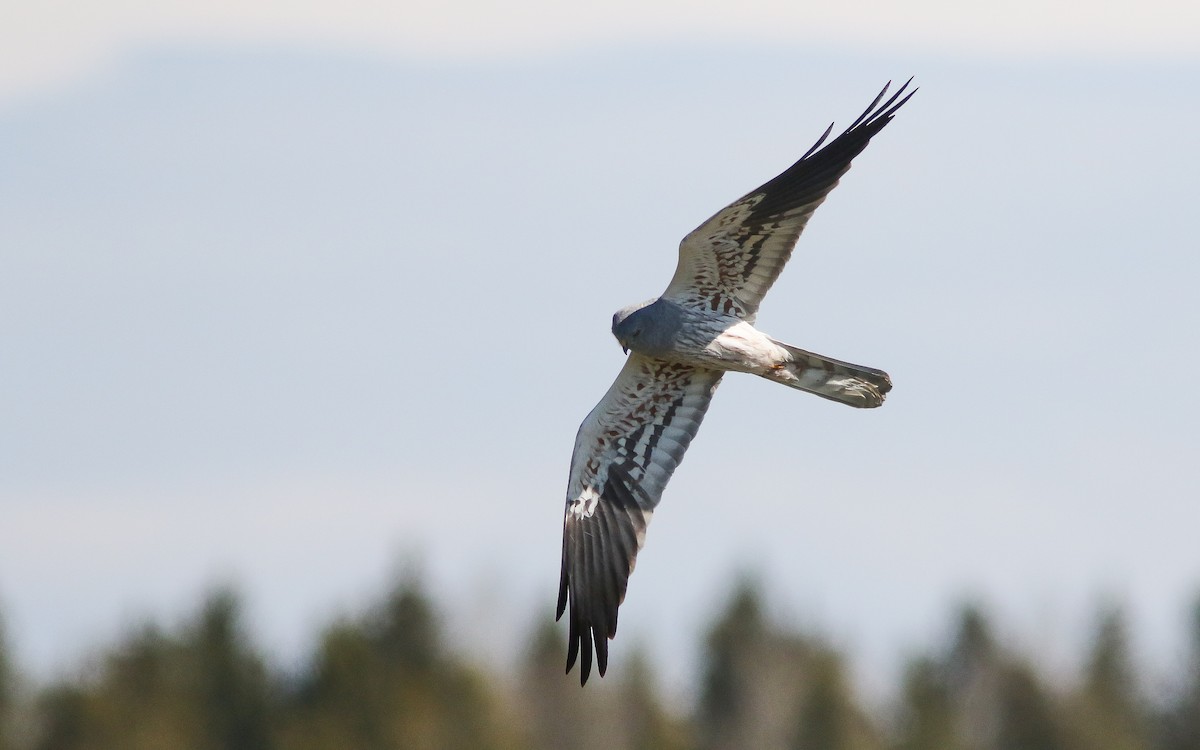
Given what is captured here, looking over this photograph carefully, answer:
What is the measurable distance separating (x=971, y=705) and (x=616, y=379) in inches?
1655

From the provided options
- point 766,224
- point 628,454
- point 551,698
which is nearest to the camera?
point 766,224

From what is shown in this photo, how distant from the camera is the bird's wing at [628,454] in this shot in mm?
15188

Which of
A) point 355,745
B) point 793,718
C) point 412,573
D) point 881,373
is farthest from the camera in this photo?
point 793,718

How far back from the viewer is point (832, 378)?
15.1 metres

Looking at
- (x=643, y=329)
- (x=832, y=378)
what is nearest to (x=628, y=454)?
(x=643, y=329)

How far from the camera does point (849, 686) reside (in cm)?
4609

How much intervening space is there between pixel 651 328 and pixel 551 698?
38.1m

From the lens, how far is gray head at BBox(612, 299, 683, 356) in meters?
14.8

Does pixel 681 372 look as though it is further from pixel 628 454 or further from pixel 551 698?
pixel 551 698

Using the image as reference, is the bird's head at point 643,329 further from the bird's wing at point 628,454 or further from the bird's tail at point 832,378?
the bird's tail at point 832,378

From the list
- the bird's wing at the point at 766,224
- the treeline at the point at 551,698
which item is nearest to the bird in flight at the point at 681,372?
the bird's wing at the point at 766,224

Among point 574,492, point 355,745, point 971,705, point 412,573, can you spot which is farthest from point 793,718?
point 574,492

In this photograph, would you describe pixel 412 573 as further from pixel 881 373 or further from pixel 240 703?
pixel 881 373

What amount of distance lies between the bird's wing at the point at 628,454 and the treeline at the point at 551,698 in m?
23.5
